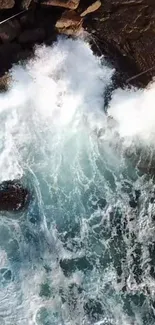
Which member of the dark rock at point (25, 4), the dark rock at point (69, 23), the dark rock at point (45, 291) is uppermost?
the dark rock at point (25, 4)

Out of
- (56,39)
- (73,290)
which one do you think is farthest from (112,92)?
(73,290)

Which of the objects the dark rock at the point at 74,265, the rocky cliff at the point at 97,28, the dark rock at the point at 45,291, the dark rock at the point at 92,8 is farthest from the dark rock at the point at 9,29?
the dark rock at the point at 45,291

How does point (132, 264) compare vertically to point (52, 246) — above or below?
below

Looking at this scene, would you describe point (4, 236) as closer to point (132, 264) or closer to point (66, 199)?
point (66, 199)

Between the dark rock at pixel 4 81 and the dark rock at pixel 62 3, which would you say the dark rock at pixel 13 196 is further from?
the dark rock at pixel 62 3

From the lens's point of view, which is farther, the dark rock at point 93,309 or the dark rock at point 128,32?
the dark rock at point 128,32

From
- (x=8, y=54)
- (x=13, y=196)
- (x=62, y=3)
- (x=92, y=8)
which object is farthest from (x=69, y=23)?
(x=13, y=196)

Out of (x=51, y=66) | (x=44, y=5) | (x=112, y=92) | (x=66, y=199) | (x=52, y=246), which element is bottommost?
(x=52, y=246)

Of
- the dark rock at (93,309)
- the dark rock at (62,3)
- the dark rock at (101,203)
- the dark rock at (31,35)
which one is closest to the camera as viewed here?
the dark rock at (93,309)
